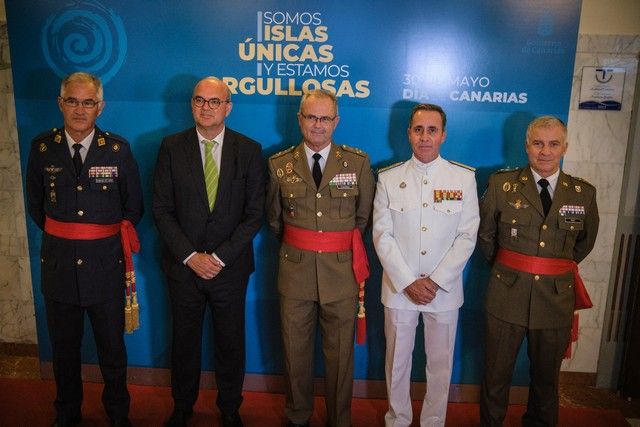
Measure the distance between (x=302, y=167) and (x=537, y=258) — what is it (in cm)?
137

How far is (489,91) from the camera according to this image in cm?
310

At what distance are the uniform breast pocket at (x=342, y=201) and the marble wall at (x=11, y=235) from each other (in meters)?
2.42

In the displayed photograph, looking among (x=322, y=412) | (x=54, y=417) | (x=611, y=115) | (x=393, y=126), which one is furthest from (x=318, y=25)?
(x=54, y=417)

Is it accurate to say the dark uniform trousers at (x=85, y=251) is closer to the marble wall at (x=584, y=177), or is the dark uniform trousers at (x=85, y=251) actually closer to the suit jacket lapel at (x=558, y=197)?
the marble wall at (x=584, y=177)

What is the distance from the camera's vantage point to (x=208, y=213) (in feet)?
9.18

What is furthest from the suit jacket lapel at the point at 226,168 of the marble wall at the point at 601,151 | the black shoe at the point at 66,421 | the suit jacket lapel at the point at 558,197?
the marble wall at the point at 601,151

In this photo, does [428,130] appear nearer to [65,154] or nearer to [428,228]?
[428,228]

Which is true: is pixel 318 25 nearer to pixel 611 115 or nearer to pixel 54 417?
pixel 611 115

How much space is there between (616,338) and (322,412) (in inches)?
83.4

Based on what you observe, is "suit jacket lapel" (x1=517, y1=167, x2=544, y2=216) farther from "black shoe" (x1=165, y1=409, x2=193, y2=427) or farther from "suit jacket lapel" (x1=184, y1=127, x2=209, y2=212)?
"black shoe" (x1=165, y1=409, x2=193, y2=427)

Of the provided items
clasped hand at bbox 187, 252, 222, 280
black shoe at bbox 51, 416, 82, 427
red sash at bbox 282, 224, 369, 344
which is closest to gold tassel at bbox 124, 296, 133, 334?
clasped hand at bbox 187, 252, 222, 280

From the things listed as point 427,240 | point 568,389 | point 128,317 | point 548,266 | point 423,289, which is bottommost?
point 568,389

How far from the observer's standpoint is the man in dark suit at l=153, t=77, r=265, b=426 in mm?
2762

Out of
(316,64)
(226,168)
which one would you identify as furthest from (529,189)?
(226,168)
